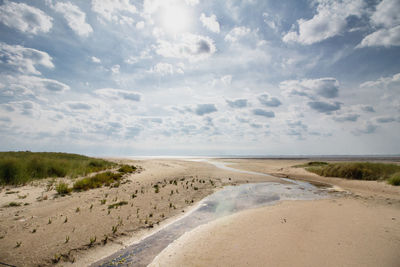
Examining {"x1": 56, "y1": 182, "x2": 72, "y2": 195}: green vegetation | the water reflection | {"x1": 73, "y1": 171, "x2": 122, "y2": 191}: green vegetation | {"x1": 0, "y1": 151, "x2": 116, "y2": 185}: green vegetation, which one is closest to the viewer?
the water reflection

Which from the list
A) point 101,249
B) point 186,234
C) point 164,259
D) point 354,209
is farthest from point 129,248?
point 354,209

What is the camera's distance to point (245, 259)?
541cm

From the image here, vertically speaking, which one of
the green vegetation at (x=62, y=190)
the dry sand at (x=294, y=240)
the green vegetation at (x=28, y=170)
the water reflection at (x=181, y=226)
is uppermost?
the green vegetation at (x=28, y=170)

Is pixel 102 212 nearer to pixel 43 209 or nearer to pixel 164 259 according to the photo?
pixel 43 209

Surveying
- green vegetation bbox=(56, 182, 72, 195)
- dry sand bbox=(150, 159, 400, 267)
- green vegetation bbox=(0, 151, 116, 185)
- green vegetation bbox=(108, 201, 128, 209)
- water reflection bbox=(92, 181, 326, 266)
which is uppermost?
green vegetation bbox=(0, 151, 116, 185)

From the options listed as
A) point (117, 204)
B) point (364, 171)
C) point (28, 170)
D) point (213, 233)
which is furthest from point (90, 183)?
point (364, 171)

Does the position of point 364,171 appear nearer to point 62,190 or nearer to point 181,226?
point 181,226

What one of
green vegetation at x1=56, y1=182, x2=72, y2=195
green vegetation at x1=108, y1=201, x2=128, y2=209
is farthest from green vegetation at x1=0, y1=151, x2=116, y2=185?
green vegetation at x1=108, y1=201, x2=128, y2=209

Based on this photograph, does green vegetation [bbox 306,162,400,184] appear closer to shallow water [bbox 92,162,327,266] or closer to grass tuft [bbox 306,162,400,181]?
grass tuft [bbox 306,162,400,181]

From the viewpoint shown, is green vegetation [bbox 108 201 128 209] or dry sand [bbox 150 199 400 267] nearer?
dry sand [bbox 150 199 400 267]

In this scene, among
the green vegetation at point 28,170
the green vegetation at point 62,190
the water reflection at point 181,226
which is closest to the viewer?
the water reflection at point 181,226

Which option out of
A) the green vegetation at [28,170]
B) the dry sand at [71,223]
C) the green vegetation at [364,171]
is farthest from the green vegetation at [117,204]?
the green vegetation at [364,171]

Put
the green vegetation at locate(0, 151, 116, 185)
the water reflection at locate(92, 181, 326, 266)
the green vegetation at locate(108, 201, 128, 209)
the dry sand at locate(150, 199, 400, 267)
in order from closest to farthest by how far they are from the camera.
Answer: the dry sand at locate(150, 199, 400, 267) → the water reflection at locate(92, 181, 326, 266) → the green vegetation at locate(108, 201, 128, 209) → the green vegetation at locate(0, 151, 116, 185)

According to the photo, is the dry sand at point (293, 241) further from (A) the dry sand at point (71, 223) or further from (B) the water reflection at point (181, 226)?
(A) the dry sand at point (71, 223)
